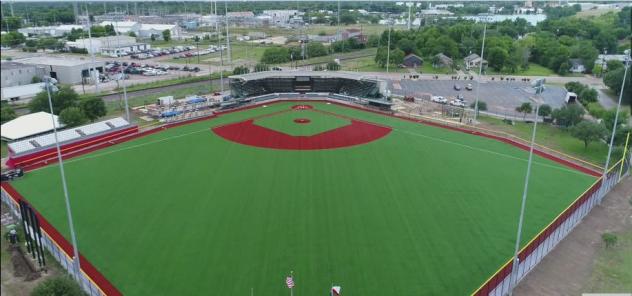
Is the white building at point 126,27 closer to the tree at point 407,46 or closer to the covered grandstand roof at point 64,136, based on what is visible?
the tree at point 407,46

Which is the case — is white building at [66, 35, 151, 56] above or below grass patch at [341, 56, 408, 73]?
above

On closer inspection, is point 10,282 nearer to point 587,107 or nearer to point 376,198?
point 376,198

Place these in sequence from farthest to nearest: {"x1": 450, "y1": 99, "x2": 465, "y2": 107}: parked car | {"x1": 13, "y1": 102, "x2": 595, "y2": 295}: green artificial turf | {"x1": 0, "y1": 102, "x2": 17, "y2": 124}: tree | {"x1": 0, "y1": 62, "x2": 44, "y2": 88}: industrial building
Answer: {"x1": 0, "y1": 62, "x2": 44, "y2": 88}: industrial building < {"x1": 450, "y1": 99, "x2": 465, "y2": 107}: parked car < {"x1": 0, "y1": 102, "x2": 17, "y2": 124}: tree < {"x1": 13, "y1": 102, "x2": 595, "y2": 295}: green artificial turf

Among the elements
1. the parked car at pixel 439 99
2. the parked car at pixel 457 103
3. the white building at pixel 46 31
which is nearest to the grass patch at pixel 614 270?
the parked car at pixel 457 103

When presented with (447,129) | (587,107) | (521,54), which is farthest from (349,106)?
(521,54)

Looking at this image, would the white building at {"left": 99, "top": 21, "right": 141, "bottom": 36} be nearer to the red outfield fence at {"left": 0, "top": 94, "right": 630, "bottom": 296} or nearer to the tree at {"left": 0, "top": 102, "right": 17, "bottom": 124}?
the tree at {"left": 0, "top": 102, "right": 17, "bottom": 124}

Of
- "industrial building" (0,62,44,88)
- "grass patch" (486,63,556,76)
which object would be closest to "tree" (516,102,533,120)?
"grass patch" (486,63,556,76)

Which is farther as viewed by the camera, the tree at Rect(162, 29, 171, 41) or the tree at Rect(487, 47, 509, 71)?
the tree at Rect(162, 29, 171, 41)
